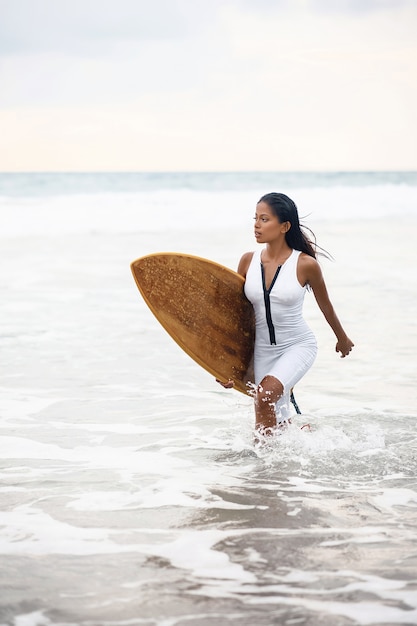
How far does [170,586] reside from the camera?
3.22 meters

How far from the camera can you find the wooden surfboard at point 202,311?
17.3ft

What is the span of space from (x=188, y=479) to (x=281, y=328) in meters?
1.04

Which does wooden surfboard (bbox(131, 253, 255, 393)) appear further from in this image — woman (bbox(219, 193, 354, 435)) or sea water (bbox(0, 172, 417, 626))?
sea water (bbox(0, 172, 417, 626))

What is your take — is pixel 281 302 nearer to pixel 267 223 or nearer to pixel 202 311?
pixel 267 223

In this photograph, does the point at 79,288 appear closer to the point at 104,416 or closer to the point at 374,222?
the point at 104,416

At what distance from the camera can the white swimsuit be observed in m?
4.93

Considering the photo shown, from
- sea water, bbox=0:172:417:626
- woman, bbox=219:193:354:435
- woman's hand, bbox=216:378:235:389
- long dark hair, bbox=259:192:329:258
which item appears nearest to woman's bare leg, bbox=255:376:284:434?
woman, bbox=219:193:354:435

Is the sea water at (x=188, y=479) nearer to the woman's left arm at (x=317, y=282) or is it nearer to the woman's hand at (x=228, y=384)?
the woman's hand at (x=228, y=384)

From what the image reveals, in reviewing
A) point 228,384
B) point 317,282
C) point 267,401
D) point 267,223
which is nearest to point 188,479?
point 267,401

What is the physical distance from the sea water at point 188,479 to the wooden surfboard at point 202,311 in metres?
0.43

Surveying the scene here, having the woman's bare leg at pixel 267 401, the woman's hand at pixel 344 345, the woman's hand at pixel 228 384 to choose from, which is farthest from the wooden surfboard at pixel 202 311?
the woman's hand at pixel 344 345

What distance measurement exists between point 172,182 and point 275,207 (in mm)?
33167

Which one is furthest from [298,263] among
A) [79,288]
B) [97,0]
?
[97,0]

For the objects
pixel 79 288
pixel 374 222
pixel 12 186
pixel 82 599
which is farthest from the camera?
pixel 12 186
